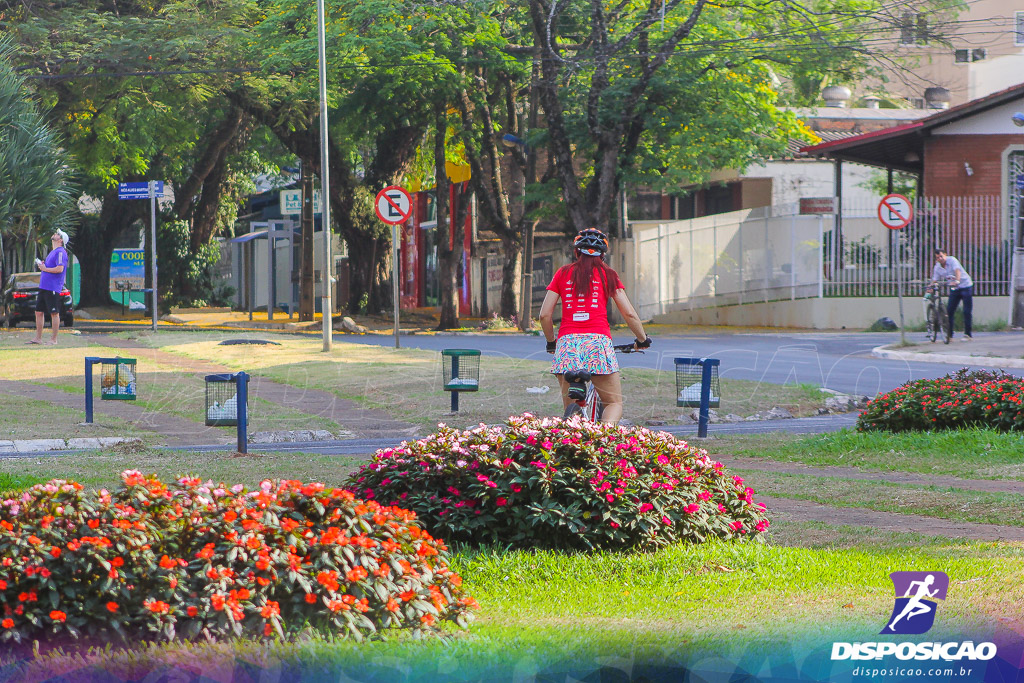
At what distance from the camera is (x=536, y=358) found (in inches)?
802

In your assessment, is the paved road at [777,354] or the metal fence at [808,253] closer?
the paved road at [777,354]

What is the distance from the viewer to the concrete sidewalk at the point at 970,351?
774 inches

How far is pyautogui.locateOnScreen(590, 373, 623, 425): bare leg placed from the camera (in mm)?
8664

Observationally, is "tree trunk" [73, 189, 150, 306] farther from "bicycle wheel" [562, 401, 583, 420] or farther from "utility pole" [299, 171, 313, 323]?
"bicycle wheel" [562, 401, 583, 420]

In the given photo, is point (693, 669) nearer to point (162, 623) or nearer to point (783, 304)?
point (162, 623)

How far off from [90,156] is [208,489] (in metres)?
31.8

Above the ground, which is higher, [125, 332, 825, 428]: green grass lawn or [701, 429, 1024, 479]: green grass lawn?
[125, 332, 825, 428]: green grass lawn

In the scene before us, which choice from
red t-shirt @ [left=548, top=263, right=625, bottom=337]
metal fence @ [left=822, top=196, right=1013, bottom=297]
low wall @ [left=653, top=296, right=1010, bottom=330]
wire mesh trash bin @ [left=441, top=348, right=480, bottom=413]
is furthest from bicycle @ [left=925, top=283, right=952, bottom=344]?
red t-shirt @ [left=548, top=263, right=625, bottom=337]

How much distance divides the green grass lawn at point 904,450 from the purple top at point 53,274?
45.2 feet

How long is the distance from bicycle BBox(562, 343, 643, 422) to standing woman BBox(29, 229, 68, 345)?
1407cm

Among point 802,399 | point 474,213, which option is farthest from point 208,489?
point 474,213

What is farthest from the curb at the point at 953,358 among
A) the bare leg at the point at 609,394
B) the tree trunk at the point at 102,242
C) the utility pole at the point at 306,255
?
the tree trunk at the point at 102,242

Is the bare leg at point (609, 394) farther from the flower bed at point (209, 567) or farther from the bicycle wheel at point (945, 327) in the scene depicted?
the bicycle wheel at point (945, 327)

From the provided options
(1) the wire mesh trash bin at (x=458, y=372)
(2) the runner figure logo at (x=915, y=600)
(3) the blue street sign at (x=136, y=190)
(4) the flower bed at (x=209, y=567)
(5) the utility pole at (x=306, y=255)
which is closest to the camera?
(4) the flower bed at (x=209, y=567)
